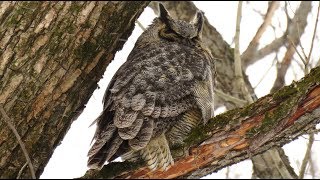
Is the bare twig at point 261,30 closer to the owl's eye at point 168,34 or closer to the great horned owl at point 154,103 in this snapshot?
the owl's eye at point 168,34

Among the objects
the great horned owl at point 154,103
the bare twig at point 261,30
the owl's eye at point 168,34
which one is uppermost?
the bare twig at point 261,30

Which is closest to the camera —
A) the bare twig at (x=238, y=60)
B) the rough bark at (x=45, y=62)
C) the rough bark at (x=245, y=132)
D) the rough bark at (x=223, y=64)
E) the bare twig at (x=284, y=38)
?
the rough bark at (x=245, y=132)

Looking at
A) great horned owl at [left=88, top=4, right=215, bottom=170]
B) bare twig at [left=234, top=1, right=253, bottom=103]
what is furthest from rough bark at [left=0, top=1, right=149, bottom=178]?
bare twig at [left=234, top=1, right=253, bottom=103]

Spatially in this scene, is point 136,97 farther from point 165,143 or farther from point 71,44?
point 71,44

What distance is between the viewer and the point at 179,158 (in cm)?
279

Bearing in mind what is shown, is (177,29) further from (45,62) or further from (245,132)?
(245,132)

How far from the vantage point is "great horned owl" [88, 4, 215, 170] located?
8.69 feet

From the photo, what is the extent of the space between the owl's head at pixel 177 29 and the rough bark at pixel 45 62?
539 mm

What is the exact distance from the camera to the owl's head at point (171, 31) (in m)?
3.50

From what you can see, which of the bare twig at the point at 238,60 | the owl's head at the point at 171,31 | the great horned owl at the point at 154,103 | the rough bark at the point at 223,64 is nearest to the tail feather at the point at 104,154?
the great horned owl at the point at 154,103

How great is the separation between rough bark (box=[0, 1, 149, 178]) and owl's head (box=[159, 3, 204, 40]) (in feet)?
1.77

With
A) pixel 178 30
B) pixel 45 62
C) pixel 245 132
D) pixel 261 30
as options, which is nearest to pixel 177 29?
pixel 178 30

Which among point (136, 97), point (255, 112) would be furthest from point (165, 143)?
point (255, 112)

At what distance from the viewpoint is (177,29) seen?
350cm
